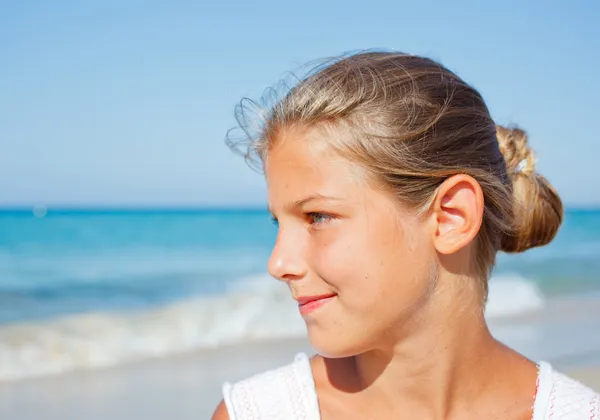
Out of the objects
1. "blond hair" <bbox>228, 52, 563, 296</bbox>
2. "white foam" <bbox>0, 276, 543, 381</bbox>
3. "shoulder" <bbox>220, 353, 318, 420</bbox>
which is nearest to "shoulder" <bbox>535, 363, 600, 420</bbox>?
"blond hair" <bbox>228, 52, 563, 296</bbox>

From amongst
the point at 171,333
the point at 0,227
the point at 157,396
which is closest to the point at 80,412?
the point at 157,396

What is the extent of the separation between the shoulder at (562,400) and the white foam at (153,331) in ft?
14.7

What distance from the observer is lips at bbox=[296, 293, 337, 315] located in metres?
2.08

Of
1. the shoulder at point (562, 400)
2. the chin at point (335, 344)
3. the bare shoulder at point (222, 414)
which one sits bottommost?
the shoulder at point (562, 400)

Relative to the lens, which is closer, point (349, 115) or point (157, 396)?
point (349, 115)

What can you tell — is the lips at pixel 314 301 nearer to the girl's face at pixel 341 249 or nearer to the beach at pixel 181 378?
the girl's face at pixel 341 249

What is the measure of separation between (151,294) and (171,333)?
3273 millimetres

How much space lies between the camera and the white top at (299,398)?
2.34 metres

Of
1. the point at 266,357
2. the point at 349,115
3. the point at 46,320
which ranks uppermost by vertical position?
the point at 46,320

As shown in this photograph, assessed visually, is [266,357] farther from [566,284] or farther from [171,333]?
[566,284]

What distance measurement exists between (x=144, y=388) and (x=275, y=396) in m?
3.09

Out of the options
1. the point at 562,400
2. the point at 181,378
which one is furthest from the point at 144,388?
the point at 562,400

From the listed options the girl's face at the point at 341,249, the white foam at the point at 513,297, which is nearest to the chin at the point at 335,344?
the girl's face at the point at 341,249

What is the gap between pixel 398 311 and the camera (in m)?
2.12
